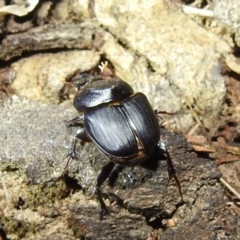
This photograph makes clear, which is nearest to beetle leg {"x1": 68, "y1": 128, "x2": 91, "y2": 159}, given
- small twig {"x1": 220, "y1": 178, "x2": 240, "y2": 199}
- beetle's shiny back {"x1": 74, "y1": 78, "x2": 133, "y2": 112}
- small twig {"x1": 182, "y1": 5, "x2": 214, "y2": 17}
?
beetle's shiny back {"x1": 74, "y1": 78, "x2": 133, "y2": 112}

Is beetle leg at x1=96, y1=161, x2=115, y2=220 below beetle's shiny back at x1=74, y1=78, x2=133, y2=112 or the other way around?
below

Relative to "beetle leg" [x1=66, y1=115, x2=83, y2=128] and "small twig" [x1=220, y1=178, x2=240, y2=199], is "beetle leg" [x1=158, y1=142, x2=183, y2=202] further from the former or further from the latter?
"beetle leg" [x1=66, y1=115, x2=83, y2=128]

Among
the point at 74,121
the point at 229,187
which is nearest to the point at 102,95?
the point at 74,121

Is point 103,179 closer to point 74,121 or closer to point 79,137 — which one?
point 79,137

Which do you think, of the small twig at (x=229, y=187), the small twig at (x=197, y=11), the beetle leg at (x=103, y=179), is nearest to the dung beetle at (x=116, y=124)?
the beetle leg at (x=103, y=179)

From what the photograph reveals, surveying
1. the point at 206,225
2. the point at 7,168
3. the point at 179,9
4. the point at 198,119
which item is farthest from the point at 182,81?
the point at 7,168

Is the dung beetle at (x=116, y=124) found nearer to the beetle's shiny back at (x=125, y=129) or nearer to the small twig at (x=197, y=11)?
the beetle's shiny back at (x=125, y=129)
